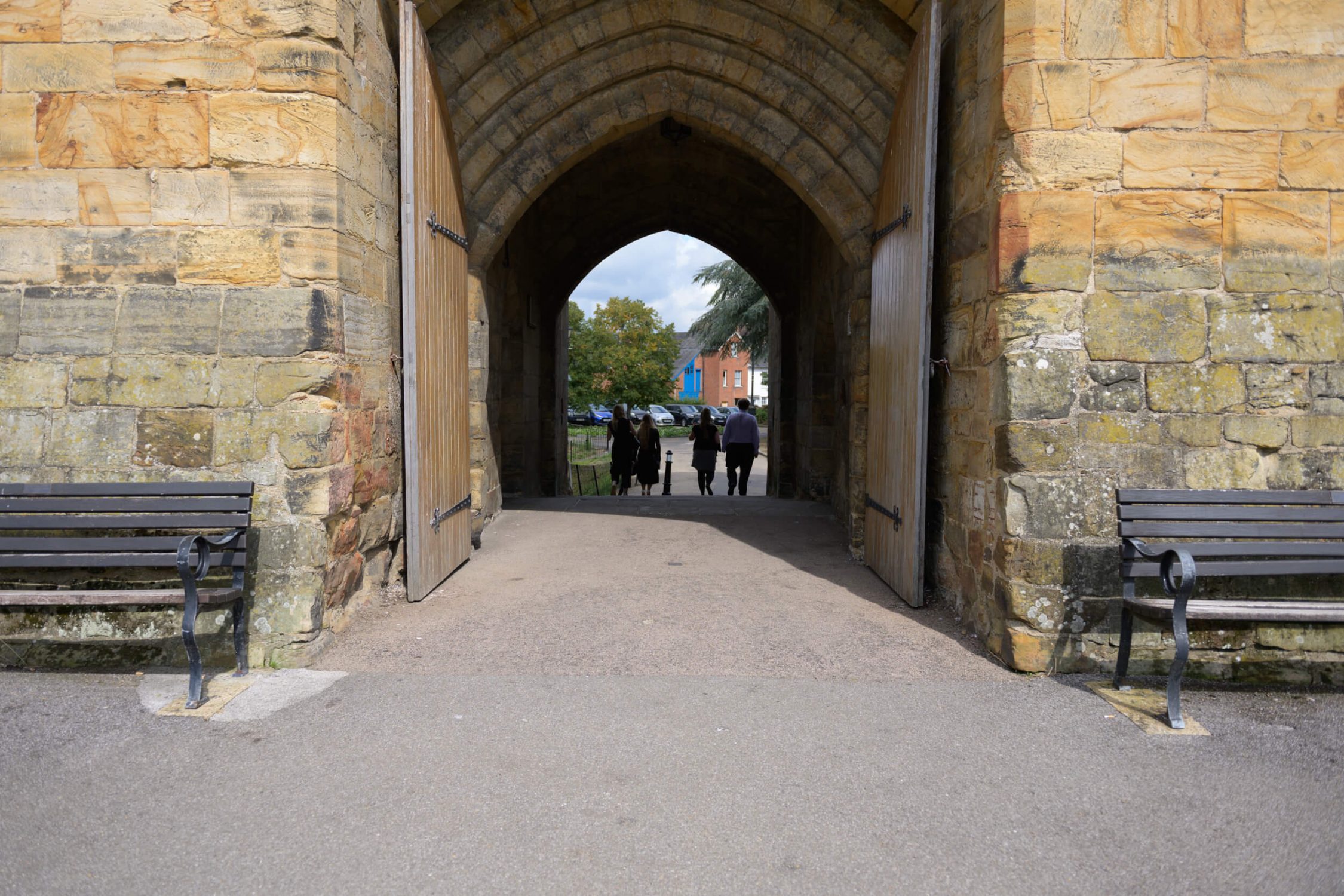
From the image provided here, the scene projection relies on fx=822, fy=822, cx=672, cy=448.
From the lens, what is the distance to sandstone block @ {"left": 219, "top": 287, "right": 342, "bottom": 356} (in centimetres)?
359

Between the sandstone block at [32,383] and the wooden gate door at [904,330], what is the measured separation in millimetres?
3963

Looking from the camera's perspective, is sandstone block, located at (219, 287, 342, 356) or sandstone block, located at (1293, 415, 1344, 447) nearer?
sandstone block, located at (1293, 415, 1344, 447)

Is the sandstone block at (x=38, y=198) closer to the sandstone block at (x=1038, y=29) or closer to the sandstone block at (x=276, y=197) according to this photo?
the sandstone block at (x=276, y=197)

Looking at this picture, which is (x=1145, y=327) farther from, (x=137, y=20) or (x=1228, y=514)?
(x=137, y=20)

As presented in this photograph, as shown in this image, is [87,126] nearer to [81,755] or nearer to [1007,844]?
[81,755]

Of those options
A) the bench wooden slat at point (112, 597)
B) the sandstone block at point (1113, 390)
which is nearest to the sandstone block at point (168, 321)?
the bench wooden slat at point (112, 597)

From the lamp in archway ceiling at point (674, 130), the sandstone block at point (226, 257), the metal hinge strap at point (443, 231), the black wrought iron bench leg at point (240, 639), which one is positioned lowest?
the black wrought iron bench leg at point (240, 639)

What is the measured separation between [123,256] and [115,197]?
0.26m

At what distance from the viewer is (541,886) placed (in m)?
2.02

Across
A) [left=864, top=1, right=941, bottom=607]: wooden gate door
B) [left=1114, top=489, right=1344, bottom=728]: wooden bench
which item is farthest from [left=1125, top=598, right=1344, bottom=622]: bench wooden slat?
[left=864, top=1, right=941, bottom=607]: wooden gate door

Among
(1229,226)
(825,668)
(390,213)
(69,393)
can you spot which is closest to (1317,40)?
(1229,226)

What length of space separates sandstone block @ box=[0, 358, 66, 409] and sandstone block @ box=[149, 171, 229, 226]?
31.4 inches

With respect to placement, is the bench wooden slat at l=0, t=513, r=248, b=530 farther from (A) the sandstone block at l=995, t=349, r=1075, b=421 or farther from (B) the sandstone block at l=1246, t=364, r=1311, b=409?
(B) the sandstone block at l=1246, t=364, r=1311, b=409

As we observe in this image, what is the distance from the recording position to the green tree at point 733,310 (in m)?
18.3
